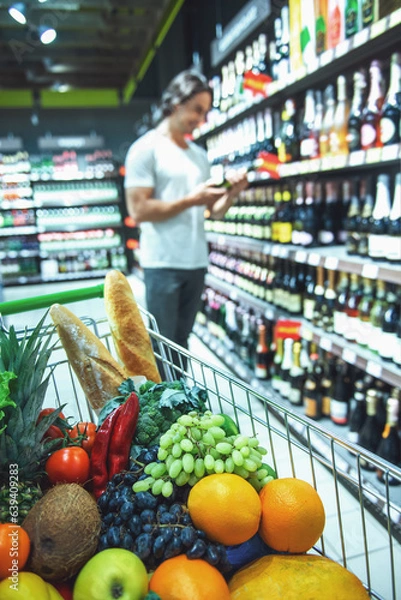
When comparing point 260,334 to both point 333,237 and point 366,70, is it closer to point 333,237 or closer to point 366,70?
point 333,237

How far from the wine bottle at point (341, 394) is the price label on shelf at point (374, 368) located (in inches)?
23.7

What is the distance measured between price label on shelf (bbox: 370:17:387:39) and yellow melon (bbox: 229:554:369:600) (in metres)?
1.91

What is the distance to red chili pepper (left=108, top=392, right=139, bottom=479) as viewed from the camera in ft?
3.27

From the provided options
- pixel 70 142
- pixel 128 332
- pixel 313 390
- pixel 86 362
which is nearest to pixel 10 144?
pixel 70 142

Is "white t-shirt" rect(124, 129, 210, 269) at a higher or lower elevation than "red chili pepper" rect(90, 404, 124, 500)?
higher

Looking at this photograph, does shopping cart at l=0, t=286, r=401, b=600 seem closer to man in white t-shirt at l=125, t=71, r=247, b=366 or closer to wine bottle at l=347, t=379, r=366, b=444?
wine bottle at l=347, t=379, r=366, b=444

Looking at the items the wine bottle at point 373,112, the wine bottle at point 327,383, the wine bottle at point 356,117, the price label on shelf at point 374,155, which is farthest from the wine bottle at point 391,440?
the wine bottle at point 356,117

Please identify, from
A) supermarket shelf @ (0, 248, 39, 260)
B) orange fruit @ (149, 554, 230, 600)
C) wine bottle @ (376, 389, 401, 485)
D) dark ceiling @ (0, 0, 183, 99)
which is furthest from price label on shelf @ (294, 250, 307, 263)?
supermarket shelf @ (0, 248, 39, 260)

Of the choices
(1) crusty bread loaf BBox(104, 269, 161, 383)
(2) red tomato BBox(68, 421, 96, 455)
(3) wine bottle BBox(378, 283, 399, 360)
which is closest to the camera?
(2) red tomato BBox(68, 421, 96, 455)

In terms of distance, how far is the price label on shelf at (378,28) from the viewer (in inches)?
73.9

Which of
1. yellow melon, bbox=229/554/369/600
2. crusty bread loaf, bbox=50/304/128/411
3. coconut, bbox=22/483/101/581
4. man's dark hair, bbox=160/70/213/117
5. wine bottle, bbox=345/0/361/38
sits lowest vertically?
yellow melon, bbox=229/554/369/600

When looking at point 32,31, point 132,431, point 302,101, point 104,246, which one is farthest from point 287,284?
point 104,246

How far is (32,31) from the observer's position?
506 centimetres

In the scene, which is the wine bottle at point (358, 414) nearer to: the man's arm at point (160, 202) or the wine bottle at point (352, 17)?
→ the man's arm at point (160, 202)
